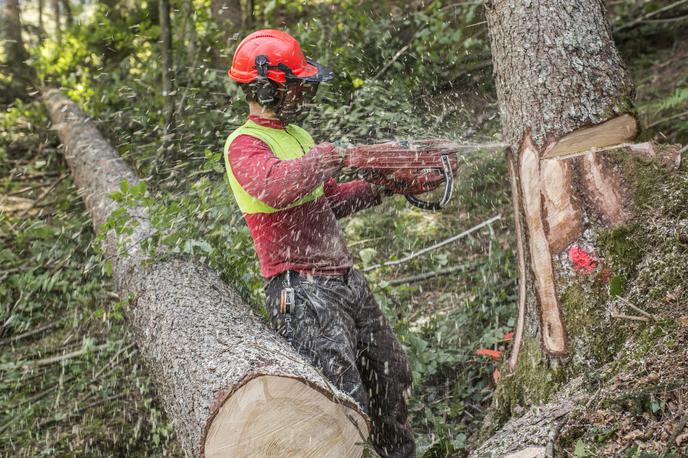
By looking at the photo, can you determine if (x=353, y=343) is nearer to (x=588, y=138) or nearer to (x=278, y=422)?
(x=278, y=422)

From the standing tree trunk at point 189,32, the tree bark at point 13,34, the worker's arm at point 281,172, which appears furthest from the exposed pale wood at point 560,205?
the tree bark at point 13,34

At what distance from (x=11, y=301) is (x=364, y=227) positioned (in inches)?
117

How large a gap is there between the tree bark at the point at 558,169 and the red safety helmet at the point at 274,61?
0.93m

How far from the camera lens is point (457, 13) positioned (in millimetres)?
6617

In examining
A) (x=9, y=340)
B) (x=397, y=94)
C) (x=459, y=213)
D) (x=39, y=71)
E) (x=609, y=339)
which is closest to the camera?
(x=609, y=339)

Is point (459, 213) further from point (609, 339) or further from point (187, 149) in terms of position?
point (609, 339)

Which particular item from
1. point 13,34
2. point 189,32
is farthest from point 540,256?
point 13,34

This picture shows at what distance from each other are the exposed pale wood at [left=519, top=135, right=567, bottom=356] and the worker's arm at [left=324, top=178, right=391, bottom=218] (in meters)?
0.72

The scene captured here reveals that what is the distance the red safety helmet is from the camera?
9.88 ft

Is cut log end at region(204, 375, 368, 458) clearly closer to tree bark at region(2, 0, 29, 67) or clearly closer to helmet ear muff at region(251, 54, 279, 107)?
helmet ear muff at region(251, 54, 279, 107)

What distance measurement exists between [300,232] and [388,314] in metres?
1.51

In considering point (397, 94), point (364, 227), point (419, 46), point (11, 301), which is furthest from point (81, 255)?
point (419, 46)

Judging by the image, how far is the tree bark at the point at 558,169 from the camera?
283cm

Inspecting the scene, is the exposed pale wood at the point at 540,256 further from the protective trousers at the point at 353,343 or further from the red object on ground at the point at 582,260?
the protective trousers at the point at 353,343
